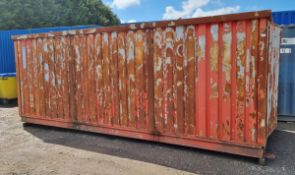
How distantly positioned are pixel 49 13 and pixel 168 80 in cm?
2028

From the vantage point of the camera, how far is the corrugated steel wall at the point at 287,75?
585 cm

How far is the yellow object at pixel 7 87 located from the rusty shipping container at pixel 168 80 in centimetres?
374

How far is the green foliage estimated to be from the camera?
1997 centimetres

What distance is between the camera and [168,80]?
14.4 feet

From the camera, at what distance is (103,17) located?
2655cm

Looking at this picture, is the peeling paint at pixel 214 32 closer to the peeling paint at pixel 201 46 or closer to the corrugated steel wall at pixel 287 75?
the peeling paint at pixel 201 46

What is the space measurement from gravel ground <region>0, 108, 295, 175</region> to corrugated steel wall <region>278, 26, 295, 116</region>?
0.62 m

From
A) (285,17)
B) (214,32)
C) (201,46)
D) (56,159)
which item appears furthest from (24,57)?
(285,17)

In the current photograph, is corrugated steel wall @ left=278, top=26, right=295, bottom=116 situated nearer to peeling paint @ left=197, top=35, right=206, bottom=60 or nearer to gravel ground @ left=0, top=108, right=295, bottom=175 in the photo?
gravel ground @ left=0, top=108, right=295, bottom=175

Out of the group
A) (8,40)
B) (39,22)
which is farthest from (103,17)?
(8,40)

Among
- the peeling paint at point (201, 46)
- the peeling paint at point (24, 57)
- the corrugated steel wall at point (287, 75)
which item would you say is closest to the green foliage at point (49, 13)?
the peeling paint at point (24, 57)

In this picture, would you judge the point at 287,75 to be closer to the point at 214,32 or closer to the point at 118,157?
the point at 214,32

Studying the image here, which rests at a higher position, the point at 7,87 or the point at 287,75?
the point at 287,75

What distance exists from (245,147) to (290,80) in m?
2.84
